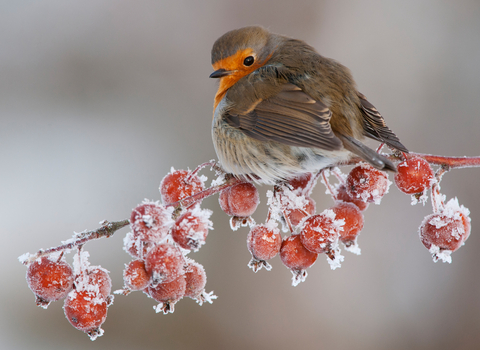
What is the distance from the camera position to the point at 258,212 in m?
3.88

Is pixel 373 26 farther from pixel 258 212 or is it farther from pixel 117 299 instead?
pixel 117 299

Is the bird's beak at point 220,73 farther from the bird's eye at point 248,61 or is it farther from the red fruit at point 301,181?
the red fruit at point 301,181

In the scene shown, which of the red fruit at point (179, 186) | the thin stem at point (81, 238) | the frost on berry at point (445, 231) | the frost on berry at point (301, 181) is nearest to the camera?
the thin stem at point (81, 238)

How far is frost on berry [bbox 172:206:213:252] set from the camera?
4.24ft

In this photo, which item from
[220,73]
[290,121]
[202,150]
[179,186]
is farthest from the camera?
[202,150]

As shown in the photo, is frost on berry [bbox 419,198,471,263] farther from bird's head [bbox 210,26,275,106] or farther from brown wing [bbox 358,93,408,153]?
bird's head [bbox 210,26,275,106]

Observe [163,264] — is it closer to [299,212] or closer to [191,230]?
[191,230]

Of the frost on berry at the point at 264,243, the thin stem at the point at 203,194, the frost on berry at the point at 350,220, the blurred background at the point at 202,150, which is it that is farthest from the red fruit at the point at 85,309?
the blurred background at the point at 202,150

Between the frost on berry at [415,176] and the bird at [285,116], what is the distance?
0.10 m

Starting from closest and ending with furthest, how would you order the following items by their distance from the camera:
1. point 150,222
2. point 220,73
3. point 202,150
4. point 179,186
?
point 150,222, point 179,186, point 220,73, point 202,150

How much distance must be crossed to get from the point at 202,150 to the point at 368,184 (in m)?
2.68

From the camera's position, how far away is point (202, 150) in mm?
4055

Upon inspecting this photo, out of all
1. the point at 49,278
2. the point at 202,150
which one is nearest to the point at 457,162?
the point at 49,278

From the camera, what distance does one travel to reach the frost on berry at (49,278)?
130 cm
